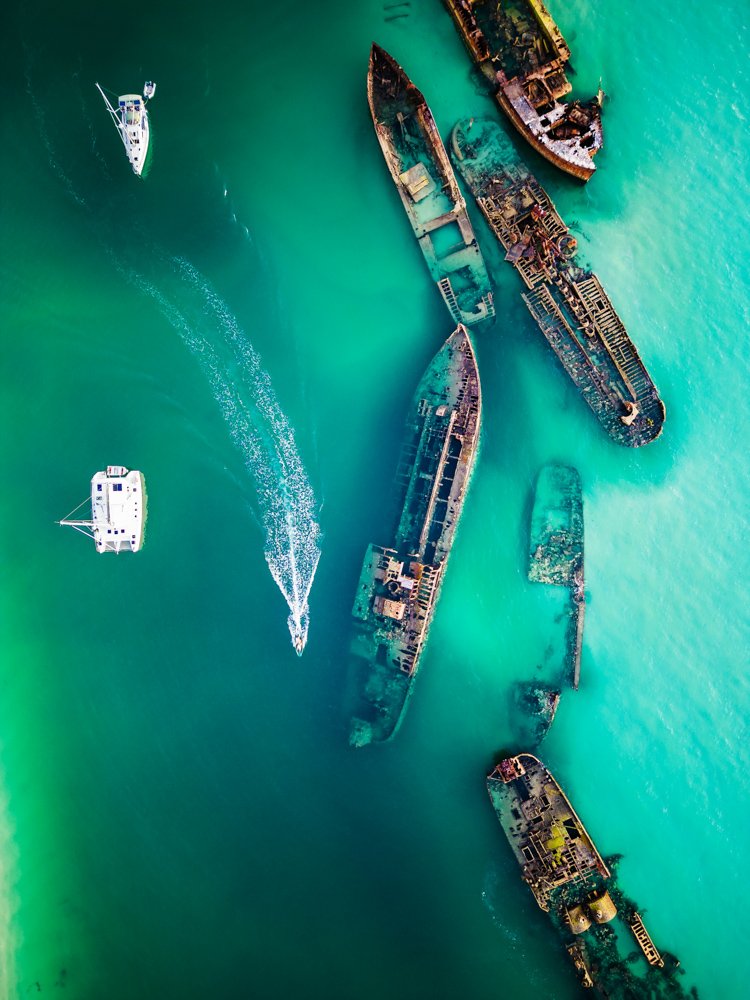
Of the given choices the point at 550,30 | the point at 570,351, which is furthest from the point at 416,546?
the point at 550,30

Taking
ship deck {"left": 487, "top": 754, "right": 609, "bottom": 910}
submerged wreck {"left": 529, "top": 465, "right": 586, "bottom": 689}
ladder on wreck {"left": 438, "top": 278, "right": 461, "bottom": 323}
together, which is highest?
ladder on wreck {"left": 438, "top": 278, "right": 461, "bottom": 323}

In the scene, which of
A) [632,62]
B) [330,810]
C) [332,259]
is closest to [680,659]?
[330,810]

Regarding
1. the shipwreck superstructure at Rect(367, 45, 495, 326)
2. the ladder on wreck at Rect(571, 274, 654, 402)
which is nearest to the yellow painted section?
the shipwreck superstructure at Rect(367, 45, 495, 326)

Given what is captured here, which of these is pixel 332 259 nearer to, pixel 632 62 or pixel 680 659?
pixel 632 62

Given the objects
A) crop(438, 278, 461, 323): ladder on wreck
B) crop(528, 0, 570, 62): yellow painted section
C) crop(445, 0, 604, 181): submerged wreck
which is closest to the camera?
crop(528, 0, 570, 62): yellow painted section

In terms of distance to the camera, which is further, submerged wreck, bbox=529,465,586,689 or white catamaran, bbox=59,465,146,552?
white catamaran, bbox=59,465,146,552

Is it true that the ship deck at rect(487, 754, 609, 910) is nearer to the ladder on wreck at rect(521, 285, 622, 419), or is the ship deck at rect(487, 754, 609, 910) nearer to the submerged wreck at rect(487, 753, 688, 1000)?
the submerged wreck at rect(487, 753, 688, 1000)

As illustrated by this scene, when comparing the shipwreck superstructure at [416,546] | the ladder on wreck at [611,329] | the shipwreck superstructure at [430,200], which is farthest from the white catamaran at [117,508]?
the ladder on wreck at [611,329]
